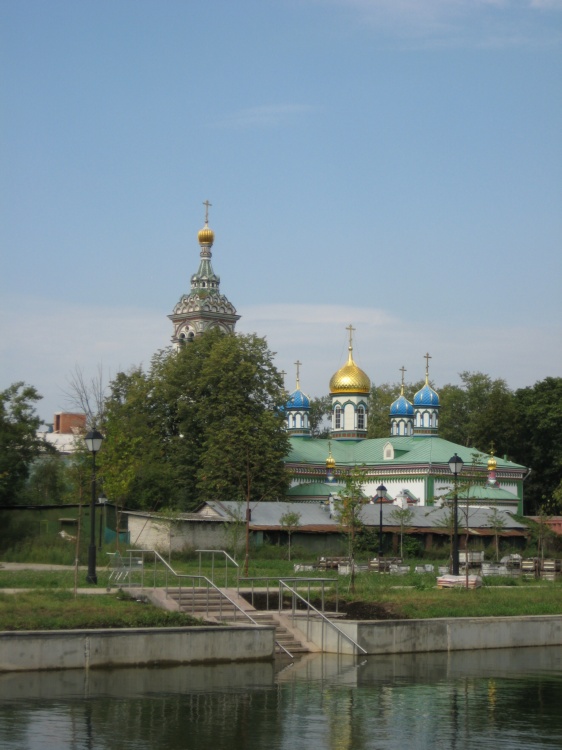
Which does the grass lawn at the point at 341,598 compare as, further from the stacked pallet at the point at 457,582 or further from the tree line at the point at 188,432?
the tree line at the point at 188,432

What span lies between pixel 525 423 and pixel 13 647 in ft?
204

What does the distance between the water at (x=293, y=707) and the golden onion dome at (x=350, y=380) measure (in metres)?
53.0

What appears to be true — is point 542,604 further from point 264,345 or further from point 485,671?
point 264,345

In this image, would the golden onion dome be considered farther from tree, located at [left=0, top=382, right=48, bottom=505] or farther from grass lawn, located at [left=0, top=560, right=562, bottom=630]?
grass lawn, located at [left=0, top=560, right=562, bottom=630]

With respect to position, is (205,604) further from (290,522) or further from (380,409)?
(380,409)

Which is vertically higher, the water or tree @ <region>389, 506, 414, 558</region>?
tree @ <region>389, 506, 414, 558</region>

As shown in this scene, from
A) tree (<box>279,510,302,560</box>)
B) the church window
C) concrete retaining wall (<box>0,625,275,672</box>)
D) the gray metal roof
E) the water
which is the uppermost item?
the church window

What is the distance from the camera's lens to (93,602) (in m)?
22.9

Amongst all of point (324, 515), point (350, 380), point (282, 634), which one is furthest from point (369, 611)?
point (350, 380)

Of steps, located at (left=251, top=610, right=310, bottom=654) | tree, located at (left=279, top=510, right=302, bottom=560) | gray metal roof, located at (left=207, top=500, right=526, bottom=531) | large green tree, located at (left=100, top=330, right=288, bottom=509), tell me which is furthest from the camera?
large green tree, located at (left=100, top=330, right=288, bottom=509)

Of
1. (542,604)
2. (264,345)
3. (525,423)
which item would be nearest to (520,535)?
(264,345)

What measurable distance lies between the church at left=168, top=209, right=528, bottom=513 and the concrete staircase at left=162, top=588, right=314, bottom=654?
32674 millimetres

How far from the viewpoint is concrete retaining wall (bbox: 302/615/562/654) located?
22891 mm

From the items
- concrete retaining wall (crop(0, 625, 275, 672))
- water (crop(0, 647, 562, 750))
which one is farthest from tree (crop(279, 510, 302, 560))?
concrete retaining wall (crop(0, 625, 275, 672))
